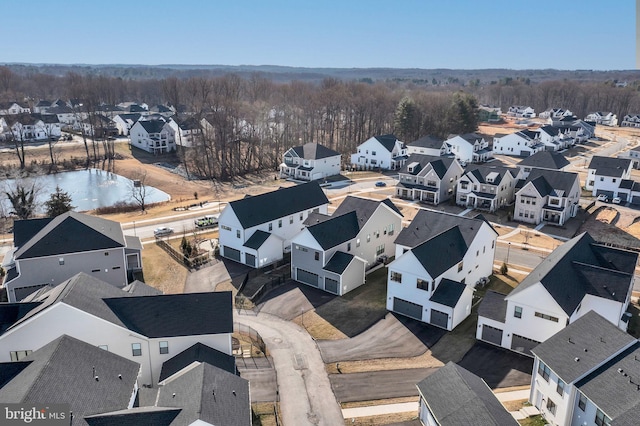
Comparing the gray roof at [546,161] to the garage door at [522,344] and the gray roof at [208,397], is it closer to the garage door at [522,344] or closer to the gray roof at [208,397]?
the garage door at [522,344]

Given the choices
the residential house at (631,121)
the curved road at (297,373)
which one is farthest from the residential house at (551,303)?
the residential house at (631,121)

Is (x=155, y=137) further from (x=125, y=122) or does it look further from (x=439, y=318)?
(x=439, y=318)

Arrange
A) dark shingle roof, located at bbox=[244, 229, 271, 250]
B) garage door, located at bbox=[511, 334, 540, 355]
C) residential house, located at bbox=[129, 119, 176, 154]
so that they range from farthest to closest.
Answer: residential house, located at bbox=[129, 119, 176, 154], dark shingle roof, located at bbox=[244, 229, 271, 250], garage door, located at bbox=[511, 334, 540, 355]

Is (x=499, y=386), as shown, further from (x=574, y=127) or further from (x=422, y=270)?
(x=574, y=127)

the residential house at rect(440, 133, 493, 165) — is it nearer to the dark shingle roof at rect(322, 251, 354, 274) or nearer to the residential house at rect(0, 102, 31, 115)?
the dark shingle roof at rect(322, 251, 354, 274)

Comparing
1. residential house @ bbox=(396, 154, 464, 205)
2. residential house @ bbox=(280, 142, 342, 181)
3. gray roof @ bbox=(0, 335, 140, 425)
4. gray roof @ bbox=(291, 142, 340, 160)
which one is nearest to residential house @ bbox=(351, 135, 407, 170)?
residential house @ bbox=(280, 142, 342, 181)
